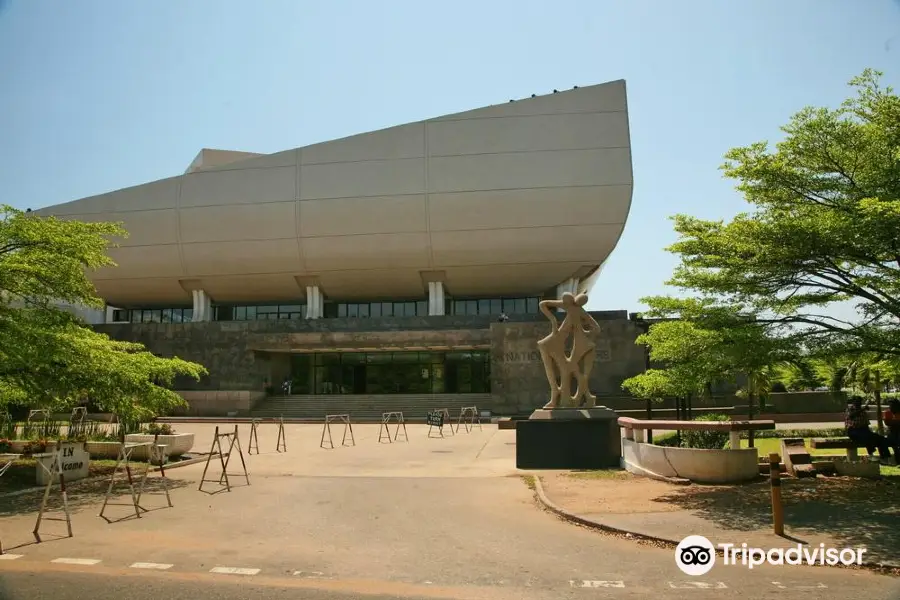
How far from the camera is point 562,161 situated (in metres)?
44.7

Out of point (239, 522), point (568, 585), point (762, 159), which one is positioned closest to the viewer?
point (568, 585)

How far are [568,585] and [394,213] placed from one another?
41011 millimetres

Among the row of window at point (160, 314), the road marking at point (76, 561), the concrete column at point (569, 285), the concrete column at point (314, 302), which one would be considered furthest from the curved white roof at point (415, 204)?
the road marking at point (76, 561)

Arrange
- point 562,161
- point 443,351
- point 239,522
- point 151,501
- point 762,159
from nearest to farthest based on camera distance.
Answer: point 239,522
point 762,159
point 151,501
point 562,161
point 443,351

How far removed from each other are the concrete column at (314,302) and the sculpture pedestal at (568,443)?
37.2m

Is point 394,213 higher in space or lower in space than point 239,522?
higher

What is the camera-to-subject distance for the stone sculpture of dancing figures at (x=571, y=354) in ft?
52.9

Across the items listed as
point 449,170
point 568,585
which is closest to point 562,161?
point 449,170

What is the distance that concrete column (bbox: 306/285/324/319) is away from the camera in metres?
50.5

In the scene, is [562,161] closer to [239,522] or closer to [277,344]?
[277,344]

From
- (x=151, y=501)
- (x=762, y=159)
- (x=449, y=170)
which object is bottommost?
(x=151, y=501)

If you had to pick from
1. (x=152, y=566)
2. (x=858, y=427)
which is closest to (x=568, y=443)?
(x=858, y=427)

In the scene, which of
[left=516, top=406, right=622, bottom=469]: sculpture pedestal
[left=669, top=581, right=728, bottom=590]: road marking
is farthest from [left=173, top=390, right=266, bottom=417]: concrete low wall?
[left=669, top=581, right=728, bottom=590]: road marking

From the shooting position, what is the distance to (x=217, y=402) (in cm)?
4184
